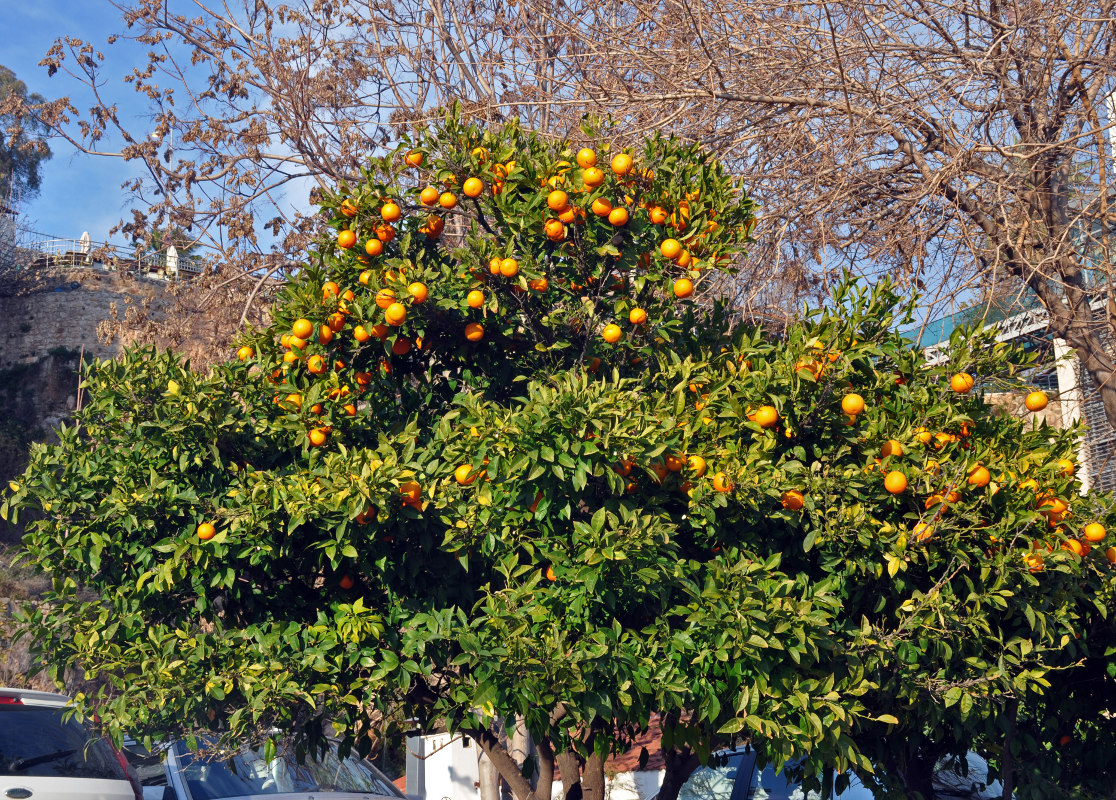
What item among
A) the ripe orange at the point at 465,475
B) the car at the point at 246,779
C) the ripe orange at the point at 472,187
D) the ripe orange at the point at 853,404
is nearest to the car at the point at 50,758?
the car at the point at 246,779

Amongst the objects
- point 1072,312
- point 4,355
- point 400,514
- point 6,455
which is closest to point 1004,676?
point 400,514

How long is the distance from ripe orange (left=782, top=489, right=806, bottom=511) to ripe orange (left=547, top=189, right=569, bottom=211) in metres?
1.45

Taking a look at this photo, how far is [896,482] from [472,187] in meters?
2.03

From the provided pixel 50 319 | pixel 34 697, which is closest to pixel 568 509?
pixel 34 697

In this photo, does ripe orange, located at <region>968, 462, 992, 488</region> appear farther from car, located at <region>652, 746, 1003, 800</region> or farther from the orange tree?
car, located at <region>652, 746, 1003, 800</region>

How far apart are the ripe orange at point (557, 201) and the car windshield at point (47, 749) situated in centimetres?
323

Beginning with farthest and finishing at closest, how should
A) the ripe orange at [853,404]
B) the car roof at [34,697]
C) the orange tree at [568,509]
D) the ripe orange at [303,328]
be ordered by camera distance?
the car roof at [34,697] → the ripe orange at [303,328] → the ripe orange at [853,404] → the orange tree at [568,509]

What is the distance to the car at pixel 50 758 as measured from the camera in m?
4.31

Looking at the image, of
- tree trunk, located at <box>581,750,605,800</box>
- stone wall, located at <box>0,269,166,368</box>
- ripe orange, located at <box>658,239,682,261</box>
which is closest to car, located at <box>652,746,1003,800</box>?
tree trunk, located at <box>581,750,605,800</box>

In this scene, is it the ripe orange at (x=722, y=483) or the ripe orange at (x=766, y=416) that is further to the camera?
the ripe orange at (x=766, y=416)

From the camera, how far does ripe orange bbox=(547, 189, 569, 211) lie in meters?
3.77

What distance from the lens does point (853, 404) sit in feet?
11.2

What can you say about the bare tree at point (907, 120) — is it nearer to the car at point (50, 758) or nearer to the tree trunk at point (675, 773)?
the tree trunk at point (675, 773)

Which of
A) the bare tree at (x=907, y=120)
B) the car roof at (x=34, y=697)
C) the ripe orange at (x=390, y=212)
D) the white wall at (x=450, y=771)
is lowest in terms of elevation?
the white wall at (x=450, y=771)
